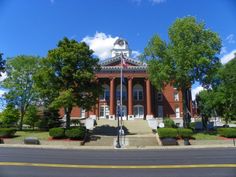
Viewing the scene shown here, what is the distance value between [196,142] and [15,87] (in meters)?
30.4

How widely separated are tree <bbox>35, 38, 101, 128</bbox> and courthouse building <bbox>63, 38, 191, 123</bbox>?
17.3 metres

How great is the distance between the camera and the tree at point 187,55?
127ft

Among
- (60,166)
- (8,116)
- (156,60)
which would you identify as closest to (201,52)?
(156,60)

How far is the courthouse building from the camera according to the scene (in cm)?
5894

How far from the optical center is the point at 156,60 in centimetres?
4225

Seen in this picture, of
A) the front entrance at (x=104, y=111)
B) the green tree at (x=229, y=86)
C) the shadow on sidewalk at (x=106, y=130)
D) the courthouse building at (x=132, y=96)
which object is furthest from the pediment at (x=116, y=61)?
the green tree at (x=229, y=86)

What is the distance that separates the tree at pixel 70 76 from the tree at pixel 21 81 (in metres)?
10.3

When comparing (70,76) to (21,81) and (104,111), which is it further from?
(104,111)

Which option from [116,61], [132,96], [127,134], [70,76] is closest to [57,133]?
[70,76]

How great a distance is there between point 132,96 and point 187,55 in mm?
23316

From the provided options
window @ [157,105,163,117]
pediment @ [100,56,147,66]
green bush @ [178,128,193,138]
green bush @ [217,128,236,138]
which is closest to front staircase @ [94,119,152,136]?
green bush @ [178,128,193,138]

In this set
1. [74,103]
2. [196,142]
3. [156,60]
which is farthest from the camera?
[156,60]

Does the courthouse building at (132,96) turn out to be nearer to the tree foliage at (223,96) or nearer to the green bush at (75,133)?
the tree foliage at (223,96)

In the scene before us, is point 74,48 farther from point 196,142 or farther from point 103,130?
point 196,142
